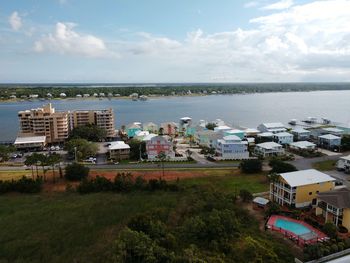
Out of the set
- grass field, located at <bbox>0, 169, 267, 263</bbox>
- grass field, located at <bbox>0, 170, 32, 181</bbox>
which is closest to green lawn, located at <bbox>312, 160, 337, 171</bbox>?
grass field, located at <bbox>0, 169, 267, 263</bbox>

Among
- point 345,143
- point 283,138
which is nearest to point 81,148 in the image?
point 283,138

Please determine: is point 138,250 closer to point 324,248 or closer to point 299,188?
point 324,248

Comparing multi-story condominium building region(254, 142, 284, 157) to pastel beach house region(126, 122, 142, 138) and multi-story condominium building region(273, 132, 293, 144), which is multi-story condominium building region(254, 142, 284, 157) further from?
pastel beach house region(126, 122, 142, 138)

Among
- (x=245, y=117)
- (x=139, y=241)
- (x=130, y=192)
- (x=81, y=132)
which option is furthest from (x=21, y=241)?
(x=245, y=117)

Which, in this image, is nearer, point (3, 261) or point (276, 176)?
point (3, 261)

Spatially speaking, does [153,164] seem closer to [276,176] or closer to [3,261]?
[276,176]

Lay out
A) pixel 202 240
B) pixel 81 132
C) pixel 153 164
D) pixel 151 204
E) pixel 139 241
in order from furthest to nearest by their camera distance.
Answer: pixel 81 132 < pixel 153 164 < pixel 151 204 < pixel 202 240 < pixel 139 241
